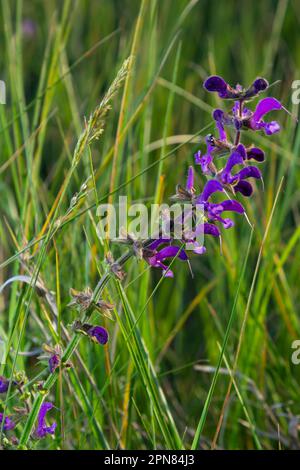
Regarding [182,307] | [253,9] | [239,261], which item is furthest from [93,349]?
[253,9]

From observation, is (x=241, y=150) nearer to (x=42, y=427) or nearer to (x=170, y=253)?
(x=170, y=253)

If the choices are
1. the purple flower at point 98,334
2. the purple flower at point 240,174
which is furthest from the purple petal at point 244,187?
the purple flower at point 98,334

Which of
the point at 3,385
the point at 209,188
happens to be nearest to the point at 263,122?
the point at 209,188

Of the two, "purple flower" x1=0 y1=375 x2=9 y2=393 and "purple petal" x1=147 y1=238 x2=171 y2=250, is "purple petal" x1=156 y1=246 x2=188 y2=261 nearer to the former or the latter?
"purple petal" x1=147 y1=238 x2=171 y2=250

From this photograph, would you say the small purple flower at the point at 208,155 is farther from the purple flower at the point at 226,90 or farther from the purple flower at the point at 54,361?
the purple flower at the point at 54,361
